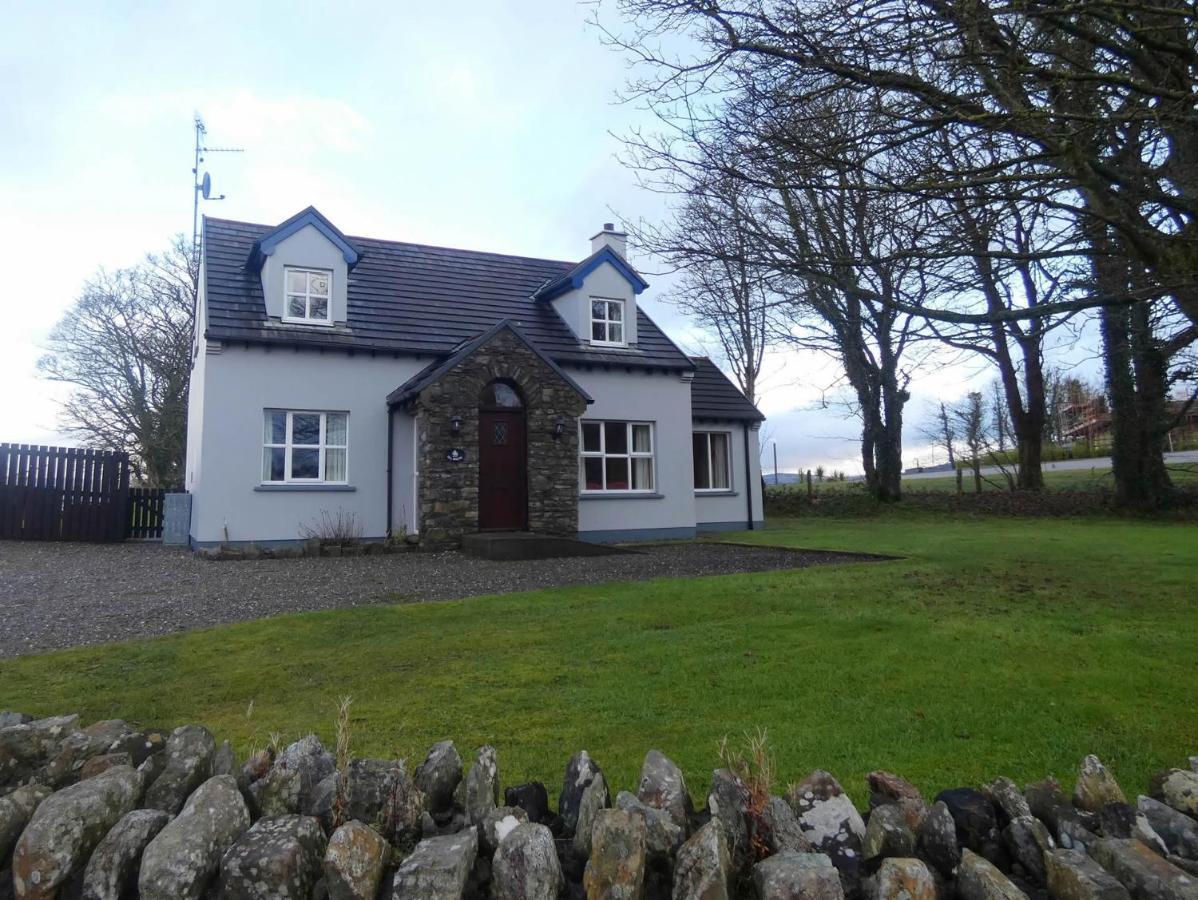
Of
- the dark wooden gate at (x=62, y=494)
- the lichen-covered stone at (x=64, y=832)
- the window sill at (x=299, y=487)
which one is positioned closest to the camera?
the lichen-covered stone at (x=64, y=832)

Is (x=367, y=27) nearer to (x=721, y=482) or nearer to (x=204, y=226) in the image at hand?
(x=204, y=226)

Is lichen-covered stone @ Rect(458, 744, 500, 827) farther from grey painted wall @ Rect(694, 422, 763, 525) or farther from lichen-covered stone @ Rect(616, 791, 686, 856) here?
grey painted wall @ Rect(694, 422, 763, 525)

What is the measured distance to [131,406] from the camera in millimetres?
27391

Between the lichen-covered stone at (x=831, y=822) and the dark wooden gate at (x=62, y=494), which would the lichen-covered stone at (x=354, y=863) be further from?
the dark wooden gate at (x=62, y=494)

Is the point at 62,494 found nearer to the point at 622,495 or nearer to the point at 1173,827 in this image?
the point at 622,495

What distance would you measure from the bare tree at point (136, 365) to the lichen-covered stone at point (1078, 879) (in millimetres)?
30066

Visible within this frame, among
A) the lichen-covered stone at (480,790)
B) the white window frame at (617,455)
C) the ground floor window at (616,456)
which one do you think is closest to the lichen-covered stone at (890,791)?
the lichen-covered stone at (480,790)

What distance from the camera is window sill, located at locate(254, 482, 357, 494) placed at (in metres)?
15.1

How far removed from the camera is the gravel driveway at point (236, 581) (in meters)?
7.33

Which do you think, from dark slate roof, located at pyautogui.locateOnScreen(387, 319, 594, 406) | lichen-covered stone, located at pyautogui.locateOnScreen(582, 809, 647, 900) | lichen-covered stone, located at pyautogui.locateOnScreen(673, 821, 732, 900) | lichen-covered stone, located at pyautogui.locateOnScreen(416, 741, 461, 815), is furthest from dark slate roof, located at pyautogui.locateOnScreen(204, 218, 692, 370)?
lichen-covered stone, located at pyautogui.locateOnScreen(673, 821, 732, 900)

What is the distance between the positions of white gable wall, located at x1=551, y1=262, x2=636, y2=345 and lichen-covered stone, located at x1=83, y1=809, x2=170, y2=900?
16.9m

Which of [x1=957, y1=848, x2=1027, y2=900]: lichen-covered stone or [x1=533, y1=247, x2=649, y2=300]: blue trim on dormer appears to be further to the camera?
[x1=533, y1=247, x2=649, y2=300]: blue trim on dormer

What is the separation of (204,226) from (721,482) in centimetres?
1469

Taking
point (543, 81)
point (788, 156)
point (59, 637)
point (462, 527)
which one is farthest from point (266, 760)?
point (462, 527)
